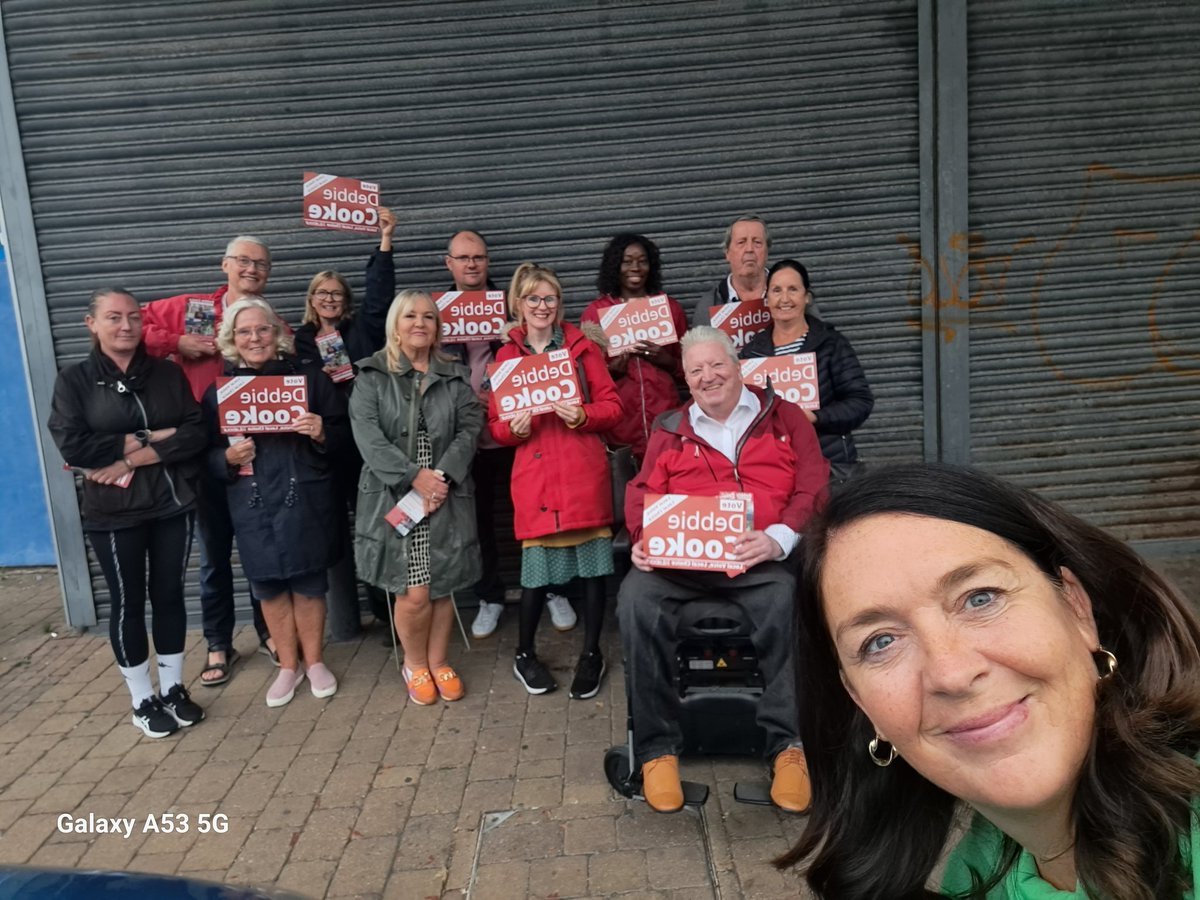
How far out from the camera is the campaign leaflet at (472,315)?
5066mm

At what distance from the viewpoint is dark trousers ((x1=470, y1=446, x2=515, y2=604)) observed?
5.49 m

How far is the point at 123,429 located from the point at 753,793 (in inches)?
136

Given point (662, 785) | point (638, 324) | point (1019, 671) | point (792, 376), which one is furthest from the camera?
point (638, 324)

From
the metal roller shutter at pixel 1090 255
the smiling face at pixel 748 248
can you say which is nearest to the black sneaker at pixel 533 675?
the smiling face at pixel 748 248

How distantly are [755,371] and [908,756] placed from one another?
3.28 meters

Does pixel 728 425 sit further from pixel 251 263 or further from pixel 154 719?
pixel 154 719

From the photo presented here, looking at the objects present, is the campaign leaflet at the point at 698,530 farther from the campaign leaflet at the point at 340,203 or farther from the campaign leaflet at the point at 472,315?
the campaign leaflet at the point at 340,203

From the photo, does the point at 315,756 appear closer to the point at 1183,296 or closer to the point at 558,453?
the point at 558,453

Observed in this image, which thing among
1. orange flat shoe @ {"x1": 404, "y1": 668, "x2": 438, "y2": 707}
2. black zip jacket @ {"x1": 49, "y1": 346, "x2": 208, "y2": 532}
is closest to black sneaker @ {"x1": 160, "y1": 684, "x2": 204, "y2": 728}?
black zip jacket @ {"x1": 49, "y1": 346, "x2": 208, "y2": 532}

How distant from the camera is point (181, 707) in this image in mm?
4566

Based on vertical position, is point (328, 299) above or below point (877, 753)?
above

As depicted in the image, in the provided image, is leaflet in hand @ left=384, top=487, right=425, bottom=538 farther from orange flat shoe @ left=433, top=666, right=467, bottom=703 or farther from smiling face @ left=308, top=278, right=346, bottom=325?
smiling face @ left=308, top=278, right=346, bottom=325

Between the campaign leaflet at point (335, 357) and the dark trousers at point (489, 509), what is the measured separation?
3.09ft

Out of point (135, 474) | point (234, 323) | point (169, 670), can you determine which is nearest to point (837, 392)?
point (234, 323)
